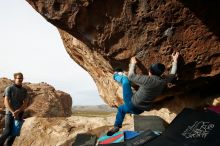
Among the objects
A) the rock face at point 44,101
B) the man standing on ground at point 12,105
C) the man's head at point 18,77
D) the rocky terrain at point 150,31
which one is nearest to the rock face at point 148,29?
the rocky terrain at point 150,31

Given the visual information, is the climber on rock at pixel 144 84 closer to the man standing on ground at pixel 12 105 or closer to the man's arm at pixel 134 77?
the man's arm at pixel 134 77

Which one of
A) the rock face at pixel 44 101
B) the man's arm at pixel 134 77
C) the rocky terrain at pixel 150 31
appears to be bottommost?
the rock face at pixel 44 101

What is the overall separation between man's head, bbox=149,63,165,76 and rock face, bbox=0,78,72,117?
1277 cm

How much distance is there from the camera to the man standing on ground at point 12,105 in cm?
1020

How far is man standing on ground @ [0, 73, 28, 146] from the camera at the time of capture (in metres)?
10.2

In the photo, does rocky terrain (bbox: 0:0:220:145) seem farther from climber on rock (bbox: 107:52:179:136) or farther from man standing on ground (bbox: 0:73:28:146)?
man standing on ground (bbox: 0:73:28:146)

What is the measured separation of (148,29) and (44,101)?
50.2 feet

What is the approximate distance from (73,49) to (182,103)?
440cm

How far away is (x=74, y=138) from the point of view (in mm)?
12289

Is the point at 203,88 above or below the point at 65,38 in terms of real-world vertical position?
below

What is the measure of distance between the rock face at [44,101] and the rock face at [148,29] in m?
12.0

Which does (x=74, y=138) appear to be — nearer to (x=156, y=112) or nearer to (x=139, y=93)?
(x=156, y=112)

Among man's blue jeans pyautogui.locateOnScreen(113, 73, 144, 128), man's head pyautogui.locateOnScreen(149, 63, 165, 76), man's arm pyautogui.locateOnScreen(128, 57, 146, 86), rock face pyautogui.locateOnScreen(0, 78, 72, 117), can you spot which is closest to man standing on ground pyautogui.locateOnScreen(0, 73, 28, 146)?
man's blue jeans pyautogui.locateOnScreen(113, 73, 144, 128)

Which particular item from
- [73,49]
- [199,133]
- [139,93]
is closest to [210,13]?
[139,93]
